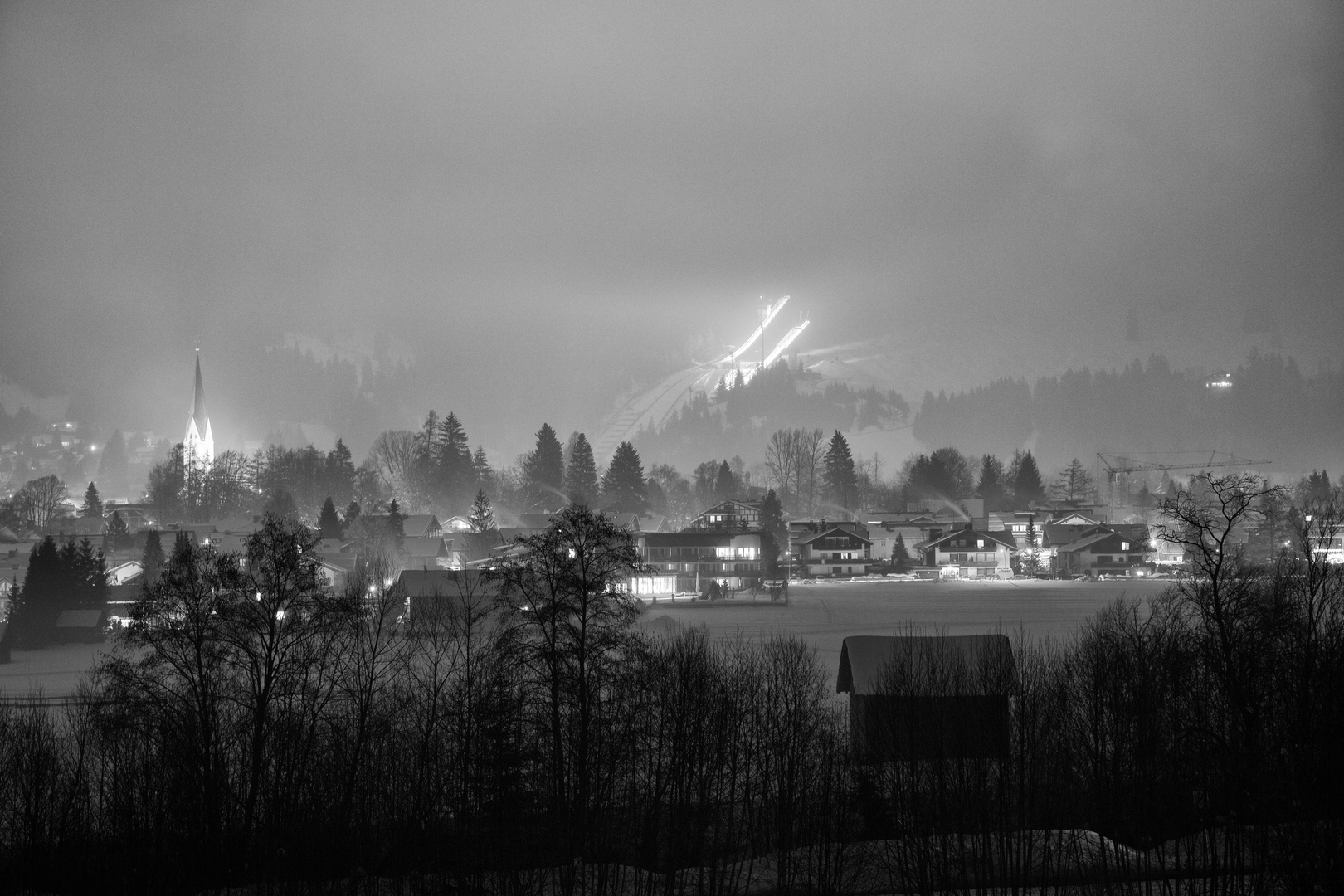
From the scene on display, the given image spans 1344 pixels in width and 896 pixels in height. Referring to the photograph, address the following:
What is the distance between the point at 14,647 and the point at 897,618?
24.3 metres

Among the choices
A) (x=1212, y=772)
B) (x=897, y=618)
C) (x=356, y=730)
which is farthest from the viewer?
(x=897, y=618)

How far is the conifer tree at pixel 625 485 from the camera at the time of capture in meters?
59.5

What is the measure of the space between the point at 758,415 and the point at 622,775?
78918 mm

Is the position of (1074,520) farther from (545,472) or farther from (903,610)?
(545,472)

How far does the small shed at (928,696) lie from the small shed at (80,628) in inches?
871

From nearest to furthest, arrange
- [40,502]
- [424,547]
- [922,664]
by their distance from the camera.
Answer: [922,664] → [424,547] → [40,502]

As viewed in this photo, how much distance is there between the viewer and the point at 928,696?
1448cm

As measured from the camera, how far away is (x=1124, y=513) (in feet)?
220

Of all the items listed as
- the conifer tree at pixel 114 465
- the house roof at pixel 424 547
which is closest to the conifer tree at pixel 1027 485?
the house roof at pixel 424 547

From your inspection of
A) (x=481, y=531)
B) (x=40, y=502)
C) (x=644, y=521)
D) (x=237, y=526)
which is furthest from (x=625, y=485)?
(x=40, y=502)

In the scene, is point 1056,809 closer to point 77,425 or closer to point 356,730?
point 356,730

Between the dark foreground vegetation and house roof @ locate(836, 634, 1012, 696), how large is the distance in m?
0.23

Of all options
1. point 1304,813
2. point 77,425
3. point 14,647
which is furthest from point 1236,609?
point 77,425

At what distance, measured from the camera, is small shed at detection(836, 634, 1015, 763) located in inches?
541
